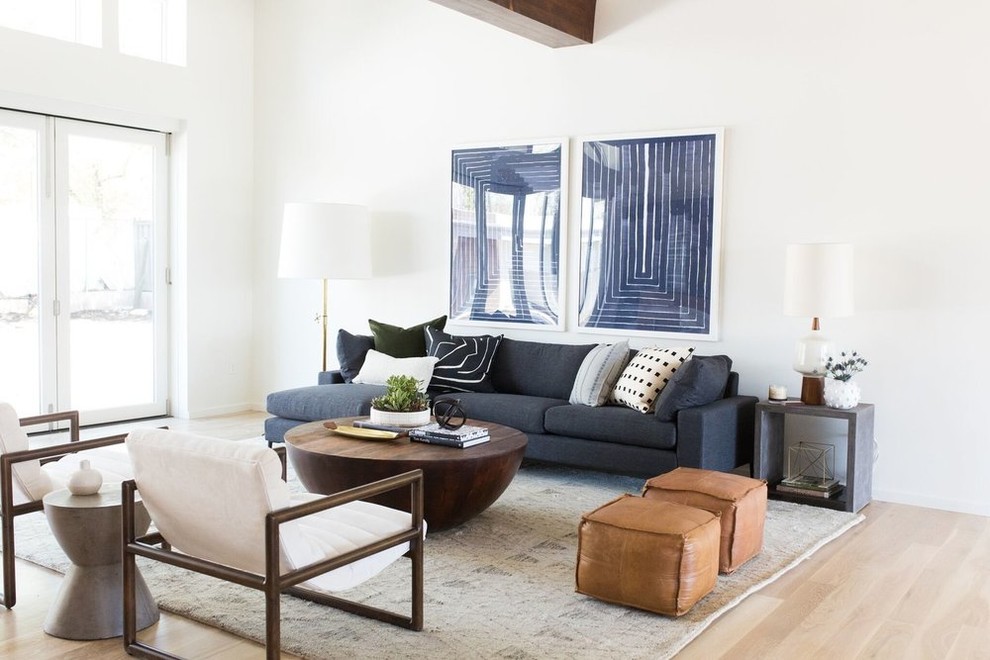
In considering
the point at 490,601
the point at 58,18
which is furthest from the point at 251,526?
the point at 58,18

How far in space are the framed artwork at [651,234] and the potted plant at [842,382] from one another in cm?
86

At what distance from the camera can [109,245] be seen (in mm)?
7203

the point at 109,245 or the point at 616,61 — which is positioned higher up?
the point at 616,61

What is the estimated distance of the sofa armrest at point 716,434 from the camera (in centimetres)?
505

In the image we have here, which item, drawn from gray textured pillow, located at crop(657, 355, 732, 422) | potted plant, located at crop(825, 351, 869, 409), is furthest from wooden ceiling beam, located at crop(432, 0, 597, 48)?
potted plant, located at crop(825, 351, 869, 409)

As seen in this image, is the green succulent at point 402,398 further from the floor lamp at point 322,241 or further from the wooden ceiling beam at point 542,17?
the floor lamp at point 322,241

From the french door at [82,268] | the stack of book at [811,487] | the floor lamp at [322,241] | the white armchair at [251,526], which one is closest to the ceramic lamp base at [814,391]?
the stack of book at [811,487]

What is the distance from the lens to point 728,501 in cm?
389

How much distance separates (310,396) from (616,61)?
9.78 ft

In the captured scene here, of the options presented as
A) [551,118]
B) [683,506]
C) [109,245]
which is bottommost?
[683,506]

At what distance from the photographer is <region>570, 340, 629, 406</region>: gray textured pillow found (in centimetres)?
570

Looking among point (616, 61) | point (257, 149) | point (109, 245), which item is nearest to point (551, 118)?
point (616, 61)

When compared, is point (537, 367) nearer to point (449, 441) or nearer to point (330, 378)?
point (330, 378)

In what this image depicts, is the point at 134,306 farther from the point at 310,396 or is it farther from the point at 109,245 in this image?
the point at 310,396
